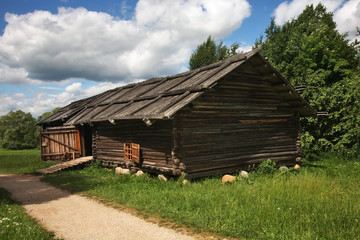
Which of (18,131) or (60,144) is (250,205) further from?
(18,131)

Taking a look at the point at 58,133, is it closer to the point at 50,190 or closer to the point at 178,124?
the point at 50,190

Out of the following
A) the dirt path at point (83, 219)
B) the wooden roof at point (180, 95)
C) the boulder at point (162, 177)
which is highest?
the wooden roof at point (180, 95)

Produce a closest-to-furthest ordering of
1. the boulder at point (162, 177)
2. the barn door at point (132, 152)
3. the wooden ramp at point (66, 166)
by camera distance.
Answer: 1. the boulder at point (162, 177)
2. the barn door at point (132, 152)
3. the wooden ramp at point (66, 166)

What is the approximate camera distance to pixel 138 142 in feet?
41.5

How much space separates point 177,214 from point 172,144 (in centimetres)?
402

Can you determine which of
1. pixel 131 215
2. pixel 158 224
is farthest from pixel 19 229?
pixel 158 224

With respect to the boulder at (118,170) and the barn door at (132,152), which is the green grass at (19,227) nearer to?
the barn door at (132,152)

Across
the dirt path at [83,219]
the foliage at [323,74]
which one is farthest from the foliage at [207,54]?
the dirt path at [83,219]

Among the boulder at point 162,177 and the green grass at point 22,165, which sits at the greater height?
the boulder at point 162,177

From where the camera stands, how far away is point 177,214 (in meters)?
6.66

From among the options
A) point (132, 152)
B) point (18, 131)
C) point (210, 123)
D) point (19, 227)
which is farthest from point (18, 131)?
point (19, 227)

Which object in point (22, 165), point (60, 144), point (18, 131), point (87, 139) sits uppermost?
point (18, 131)

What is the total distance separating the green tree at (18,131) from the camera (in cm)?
4588

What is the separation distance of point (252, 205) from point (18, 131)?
2008 inches
